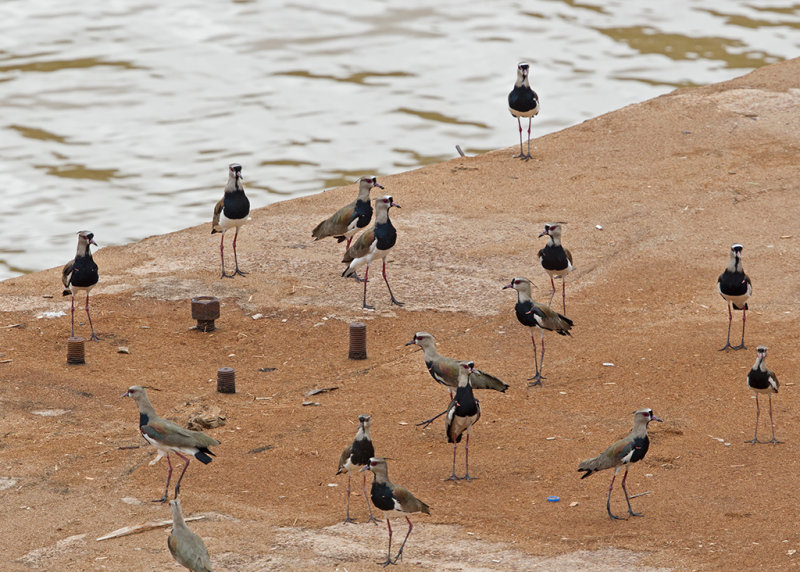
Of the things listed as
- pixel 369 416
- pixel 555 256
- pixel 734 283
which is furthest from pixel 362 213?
pixel 369 416

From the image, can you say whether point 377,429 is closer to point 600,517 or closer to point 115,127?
point 600,517

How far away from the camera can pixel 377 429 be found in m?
12.8

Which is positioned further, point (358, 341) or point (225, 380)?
point (358, 341)

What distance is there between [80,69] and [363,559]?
70.0 feet

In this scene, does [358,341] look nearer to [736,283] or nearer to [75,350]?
[75,350]

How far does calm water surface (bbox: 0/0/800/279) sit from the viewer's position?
23641 millimetres

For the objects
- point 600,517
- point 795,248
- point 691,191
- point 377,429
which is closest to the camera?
point 600,517

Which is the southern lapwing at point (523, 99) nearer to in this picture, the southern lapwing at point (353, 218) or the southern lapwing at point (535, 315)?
the southern lapwing at point (353, 218)

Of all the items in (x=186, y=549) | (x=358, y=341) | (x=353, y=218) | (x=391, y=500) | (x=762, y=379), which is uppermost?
(x=186, y=549)

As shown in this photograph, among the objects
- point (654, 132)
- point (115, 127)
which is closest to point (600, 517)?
point (654, 132)

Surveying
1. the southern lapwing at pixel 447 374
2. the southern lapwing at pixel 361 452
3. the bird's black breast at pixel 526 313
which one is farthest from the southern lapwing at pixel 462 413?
the bird's black breast at pixel 526 313

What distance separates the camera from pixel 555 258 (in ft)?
49.5

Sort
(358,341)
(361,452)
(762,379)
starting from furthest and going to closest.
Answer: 1. (358,341)
2. (762,379)
3. (361,452)

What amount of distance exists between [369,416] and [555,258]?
4632 mm
